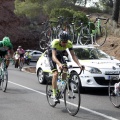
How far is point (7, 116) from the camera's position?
751cm

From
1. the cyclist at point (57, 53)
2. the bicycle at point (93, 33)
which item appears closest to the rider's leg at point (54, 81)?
the cyclist at point (57, 53)

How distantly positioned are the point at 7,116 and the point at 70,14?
1460 centimetres

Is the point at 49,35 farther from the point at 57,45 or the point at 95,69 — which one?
the point at 57,45

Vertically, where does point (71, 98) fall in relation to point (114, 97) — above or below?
above

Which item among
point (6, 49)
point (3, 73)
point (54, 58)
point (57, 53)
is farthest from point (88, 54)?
point (54, 58)

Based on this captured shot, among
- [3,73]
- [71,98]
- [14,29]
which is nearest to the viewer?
[71,98]

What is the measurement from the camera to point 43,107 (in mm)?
Answer: 8516

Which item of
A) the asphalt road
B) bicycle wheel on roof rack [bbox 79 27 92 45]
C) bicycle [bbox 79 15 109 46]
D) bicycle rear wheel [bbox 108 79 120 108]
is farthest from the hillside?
bicycle rear wheel [bbox 108 79 120 108]

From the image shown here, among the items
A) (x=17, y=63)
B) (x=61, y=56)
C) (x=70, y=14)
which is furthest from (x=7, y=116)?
(x=17, y=63)

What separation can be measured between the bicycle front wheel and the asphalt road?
136mm

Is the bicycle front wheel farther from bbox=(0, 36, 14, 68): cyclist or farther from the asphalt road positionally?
bbox=(0, 36, 14, 68): cyclist

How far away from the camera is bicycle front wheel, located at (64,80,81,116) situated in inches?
295

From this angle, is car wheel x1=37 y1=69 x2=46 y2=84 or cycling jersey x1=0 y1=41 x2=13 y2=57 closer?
cycling jersey x1=0 y1=41 x2=13 y2=57

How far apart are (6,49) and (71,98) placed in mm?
3890
